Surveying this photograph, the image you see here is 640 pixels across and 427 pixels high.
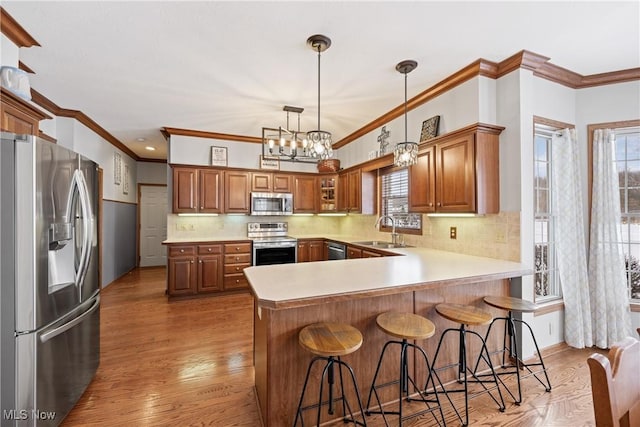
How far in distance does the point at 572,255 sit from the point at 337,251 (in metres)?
2.89

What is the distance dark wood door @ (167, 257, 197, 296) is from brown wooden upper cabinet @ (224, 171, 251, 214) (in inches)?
44.3

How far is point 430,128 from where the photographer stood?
313 cm

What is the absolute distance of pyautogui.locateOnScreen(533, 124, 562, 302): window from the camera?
2.79m

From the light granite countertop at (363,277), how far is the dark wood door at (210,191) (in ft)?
9.81

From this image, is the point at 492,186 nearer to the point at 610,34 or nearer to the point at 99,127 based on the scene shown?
the point at 610,34

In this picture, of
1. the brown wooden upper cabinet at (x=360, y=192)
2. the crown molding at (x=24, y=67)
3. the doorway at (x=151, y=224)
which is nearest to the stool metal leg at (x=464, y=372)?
the brown wooden upper cabinet at (x=360, y=192)

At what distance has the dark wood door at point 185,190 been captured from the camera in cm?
461

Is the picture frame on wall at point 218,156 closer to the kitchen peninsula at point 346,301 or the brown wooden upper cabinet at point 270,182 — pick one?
the brown wooden upper cabinet at point 270,182

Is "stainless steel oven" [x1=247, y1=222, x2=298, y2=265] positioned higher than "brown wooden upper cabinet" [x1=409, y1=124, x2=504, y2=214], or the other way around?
"brown wooden upper cabinet" [x1=409, y1=124, x2=504, y2=214]

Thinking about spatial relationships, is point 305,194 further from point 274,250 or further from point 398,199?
point 398,199

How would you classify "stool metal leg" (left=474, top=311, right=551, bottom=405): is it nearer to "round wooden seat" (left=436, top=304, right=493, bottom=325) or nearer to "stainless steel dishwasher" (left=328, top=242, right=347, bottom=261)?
"round wooden seat" (left=436, top=304, right=493, bottom=325)

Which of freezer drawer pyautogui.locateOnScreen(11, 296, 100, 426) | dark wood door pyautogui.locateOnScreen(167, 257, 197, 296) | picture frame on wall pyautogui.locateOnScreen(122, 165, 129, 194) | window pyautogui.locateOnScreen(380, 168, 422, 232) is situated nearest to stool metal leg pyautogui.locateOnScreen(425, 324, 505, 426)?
window pyautogui.locateOnScreen(380, 168, 422, 232)

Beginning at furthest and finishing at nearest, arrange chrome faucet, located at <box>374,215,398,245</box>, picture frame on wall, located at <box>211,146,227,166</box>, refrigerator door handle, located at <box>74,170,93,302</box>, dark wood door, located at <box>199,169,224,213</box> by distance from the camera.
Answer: picture frame on wall, located at <box>211,146,227,166</box>, dark wood door, located at <box>199,169,224,213</box>, chrome faucet, located at <box>374,215,398,245</box>, refrigerator door handle, located at <box>74,170,93,302</box>

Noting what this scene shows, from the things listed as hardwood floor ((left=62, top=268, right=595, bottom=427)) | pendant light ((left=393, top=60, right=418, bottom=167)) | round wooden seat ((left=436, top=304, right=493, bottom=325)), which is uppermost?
pendant light ((left=393, top=60, right=418, bottom=167))
